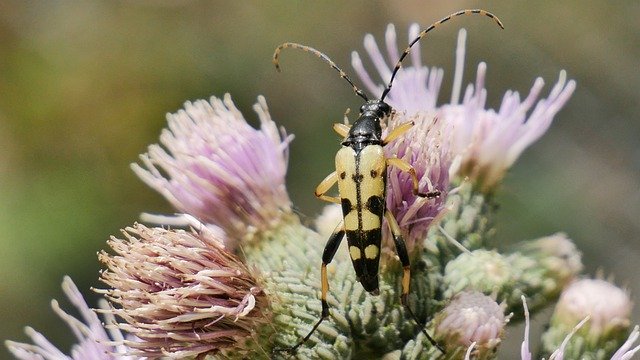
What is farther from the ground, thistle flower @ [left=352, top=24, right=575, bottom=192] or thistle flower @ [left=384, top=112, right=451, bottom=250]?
thistle flower @ [left=352, top=24, right=575, bottom=192]

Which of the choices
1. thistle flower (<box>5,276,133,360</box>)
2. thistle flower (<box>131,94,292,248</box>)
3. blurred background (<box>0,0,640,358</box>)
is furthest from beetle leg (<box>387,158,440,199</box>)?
blurred background (<box>0,0,640,358</box>)

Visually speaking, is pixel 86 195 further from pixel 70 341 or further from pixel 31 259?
pixel 70 341

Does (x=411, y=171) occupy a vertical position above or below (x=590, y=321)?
above

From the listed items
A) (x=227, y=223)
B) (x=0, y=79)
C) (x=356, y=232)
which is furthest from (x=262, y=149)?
(x=0, y=79)

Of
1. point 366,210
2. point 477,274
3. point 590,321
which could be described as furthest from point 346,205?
point 590,321

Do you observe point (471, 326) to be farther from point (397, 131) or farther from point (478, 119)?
point (478, 119)

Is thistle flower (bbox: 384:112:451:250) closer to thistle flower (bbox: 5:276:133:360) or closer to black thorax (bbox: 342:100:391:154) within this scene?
black thorax (bbox: 342:100:391:154)

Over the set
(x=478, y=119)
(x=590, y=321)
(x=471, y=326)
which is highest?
(x=478, y=119)
